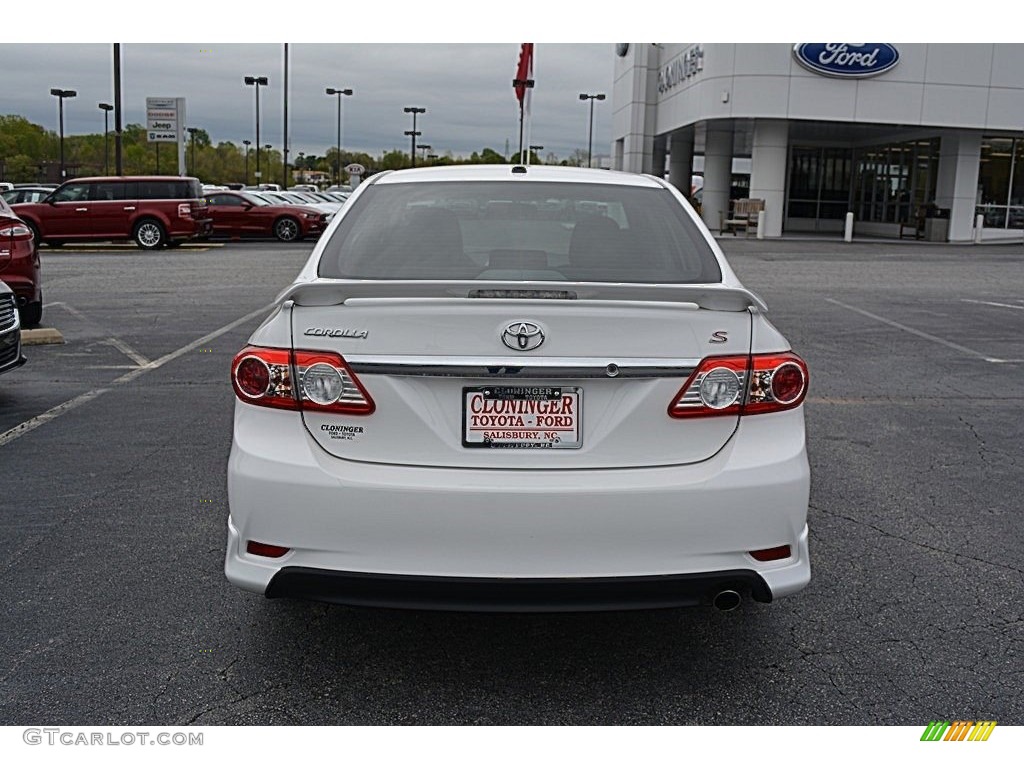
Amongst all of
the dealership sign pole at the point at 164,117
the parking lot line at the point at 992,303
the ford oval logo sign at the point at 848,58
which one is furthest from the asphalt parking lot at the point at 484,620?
the dealership sign pole at the point at 164,117

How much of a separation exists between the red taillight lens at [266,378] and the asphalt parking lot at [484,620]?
93 centimetres

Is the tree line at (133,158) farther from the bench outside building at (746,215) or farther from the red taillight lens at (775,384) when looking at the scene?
the red taillight lens at (775,384)

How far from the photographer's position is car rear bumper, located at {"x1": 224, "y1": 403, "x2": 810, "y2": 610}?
10.2 feet

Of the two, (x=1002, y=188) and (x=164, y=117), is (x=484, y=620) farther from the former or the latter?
(x=164, y=117)

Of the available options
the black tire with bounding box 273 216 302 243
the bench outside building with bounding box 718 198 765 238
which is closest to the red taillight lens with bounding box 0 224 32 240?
the black tire with bounding box 273 216 302 243

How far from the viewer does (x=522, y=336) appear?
10.2 ft

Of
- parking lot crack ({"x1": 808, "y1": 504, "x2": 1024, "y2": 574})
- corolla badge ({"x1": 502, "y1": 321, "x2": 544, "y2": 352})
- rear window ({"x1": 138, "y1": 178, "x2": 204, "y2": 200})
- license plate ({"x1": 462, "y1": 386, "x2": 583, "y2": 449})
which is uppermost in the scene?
rear window ({"x1": 138, "y1": 178, "x2": 204, "y2": 200})

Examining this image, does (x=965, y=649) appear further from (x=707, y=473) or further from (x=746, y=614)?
(x=707, y=473)

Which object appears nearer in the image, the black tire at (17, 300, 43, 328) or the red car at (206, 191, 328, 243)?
the black tire at (17, 300, 43, 328)

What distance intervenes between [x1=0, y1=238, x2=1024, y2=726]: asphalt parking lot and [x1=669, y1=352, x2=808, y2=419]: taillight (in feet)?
3.05

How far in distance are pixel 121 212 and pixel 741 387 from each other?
25.7 metres

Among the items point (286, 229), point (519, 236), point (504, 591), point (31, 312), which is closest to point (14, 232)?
point (31, 312)

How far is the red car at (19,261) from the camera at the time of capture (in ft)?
32.4

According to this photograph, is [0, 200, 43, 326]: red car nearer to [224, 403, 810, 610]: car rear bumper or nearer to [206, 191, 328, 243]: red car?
[224, 403, 810, 610]: car rear bumper
